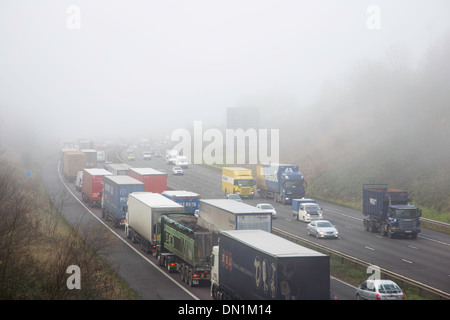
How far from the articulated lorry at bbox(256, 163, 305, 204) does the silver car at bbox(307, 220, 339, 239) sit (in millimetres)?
18870

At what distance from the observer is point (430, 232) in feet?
159

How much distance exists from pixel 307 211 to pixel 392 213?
31.2 feet

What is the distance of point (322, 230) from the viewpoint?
4338cm

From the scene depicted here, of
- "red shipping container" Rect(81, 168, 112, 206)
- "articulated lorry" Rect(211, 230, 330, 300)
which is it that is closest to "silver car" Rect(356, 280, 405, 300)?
"articulated lorry" Rect(211, 230, 330, 300)

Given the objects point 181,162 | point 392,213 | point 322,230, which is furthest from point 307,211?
point 181,162

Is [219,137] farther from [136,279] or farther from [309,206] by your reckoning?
[136,279]

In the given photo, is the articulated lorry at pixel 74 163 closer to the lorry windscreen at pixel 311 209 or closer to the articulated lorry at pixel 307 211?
the articulated lorry at pixel 307 211

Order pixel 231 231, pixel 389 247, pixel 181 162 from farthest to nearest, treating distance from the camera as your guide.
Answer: pixel 181 162 → pixel 389 247 → pixel 231 231

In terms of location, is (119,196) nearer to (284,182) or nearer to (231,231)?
(284,182)

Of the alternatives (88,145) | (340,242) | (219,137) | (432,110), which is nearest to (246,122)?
(219,137)

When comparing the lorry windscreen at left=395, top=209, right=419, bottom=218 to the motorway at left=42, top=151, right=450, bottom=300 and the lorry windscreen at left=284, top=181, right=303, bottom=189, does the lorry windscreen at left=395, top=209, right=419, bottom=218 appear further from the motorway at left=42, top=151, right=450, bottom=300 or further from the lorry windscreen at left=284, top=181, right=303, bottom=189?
the lorry windscreen at left=284, top=181, right=303, bottom=189

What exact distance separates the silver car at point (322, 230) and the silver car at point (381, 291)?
1745cm

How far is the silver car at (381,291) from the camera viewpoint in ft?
80.7

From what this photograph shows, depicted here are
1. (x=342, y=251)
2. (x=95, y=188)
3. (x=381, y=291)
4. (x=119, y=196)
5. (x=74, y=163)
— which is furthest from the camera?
(x=74, y=163)
